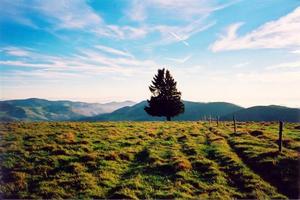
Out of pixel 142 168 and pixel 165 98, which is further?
pixel 165 98

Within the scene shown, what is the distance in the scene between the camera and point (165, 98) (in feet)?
225

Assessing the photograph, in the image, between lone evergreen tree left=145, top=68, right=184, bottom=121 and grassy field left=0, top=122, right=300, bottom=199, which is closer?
grassy field left=0, top=122, right=300, bottom=199

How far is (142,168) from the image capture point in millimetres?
19062

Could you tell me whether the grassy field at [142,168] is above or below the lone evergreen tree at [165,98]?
below

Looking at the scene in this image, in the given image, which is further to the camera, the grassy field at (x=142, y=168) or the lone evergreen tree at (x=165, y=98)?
the lone evergreen tree at (x=165, y=98)

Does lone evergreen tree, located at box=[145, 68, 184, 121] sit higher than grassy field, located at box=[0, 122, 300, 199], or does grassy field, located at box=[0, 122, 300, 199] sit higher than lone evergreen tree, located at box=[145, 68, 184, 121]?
lone evergreen tree, located at box=[145, 68, 184, 121]

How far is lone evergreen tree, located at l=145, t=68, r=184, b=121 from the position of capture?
68.2 meters

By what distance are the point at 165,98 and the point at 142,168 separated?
4980cm

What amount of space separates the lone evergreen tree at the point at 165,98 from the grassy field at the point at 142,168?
40420 millimetres

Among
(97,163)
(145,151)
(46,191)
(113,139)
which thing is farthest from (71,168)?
(113,139)

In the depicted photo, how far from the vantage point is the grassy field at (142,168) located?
1524 cm

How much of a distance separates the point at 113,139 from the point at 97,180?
1098 cm

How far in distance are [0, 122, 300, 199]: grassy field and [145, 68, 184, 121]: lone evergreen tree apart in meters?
40.4

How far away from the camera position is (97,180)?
16594 millimetres
